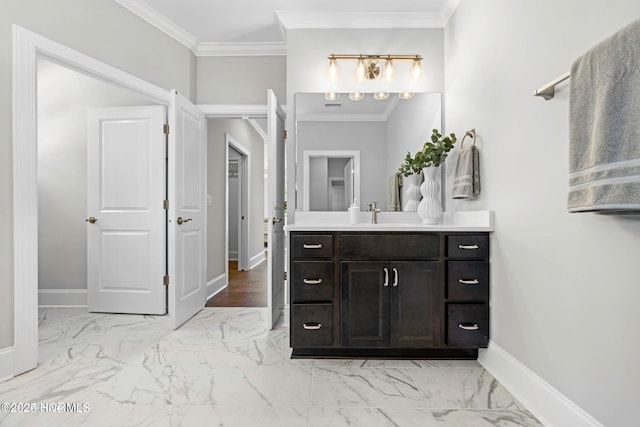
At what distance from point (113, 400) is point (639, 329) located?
2.22 metres

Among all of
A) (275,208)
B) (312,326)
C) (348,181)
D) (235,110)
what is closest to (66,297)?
(275,208)

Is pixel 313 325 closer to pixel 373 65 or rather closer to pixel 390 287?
pixel 390 287

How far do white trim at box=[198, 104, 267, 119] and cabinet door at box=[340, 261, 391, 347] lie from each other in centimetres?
191

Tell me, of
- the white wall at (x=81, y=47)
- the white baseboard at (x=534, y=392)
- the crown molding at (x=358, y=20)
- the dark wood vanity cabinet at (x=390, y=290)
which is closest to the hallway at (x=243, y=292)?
the dark wood vanity cabinet at (x=390, y=290)

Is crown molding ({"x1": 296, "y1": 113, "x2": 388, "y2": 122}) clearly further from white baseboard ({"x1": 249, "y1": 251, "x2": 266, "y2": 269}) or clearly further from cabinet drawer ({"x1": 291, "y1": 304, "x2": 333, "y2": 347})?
white baseboard ({"x1": 249, "y1": 251, "x2": 266, "y2": 269})

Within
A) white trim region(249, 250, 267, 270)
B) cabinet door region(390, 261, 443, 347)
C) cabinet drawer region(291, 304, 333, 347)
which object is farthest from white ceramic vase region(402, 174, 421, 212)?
white trim region(249, 250, 267, 270)

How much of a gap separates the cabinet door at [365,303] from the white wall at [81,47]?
1911 millimetres

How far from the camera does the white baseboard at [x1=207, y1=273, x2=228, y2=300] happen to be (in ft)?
12.6

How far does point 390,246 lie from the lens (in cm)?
216

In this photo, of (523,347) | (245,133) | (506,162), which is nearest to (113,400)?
→ (523,347)

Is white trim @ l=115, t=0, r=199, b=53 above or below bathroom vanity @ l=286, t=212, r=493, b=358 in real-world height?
above

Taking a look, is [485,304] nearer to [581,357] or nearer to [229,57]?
[581,357]

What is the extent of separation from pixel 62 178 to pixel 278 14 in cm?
258

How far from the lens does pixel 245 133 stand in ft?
18.0
